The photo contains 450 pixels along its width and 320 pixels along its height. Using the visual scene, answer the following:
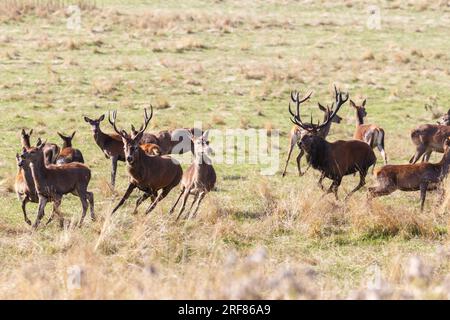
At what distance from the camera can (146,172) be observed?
12.8 m

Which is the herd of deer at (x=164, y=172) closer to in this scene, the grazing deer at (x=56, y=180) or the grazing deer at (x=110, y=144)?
the grazing deer at (x=56, y=180)

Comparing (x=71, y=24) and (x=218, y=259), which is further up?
(x=71, y=24)

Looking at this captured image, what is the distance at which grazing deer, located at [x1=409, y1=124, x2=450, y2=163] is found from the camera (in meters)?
16.9

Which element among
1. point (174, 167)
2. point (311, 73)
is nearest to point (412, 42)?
point (311, 73)

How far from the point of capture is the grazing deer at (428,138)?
16922mm

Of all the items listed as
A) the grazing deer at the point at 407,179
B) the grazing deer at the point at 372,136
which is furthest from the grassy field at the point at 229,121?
the grazing deer at the point at 372,136

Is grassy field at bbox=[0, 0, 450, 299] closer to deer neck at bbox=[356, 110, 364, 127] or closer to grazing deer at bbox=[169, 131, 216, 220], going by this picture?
grazing deer at bbox=[169, 131, 216, 220]

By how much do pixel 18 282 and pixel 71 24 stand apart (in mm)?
31568

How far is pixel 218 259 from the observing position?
969 cm

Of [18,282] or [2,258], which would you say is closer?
[18,282]

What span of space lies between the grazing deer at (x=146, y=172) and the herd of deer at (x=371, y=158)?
2.37 m

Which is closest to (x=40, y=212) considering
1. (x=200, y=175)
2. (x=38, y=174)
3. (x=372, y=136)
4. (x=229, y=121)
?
(x=38, y=174)
